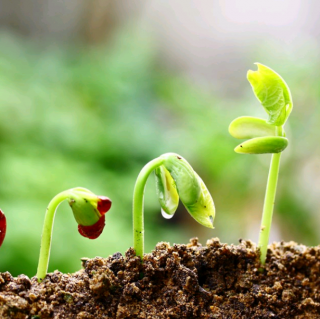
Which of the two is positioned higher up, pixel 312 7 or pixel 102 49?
pixel 312 7

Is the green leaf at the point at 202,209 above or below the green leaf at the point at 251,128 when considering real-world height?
below

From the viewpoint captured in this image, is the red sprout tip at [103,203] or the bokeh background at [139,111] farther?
the bokeh background at [139,111]

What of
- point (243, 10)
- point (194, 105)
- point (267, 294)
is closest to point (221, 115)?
point (194, 105)

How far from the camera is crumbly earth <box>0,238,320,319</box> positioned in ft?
1.35

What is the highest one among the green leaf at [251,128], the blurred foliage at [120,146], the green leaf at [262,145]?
the blurred foliage at [120,146]

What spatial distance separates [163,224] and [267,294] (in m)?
1.68

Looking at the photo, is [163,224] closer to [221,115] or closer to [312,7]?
[221,115]

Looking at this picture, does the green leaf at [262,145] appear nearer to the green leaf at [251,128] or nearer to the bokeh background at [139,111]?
the green leaf at [251,128]

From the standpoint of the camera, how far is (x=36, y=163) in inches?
68.6

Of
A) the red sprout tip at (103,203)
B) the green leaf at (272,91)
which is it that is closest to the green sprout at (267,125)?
the green leaf at (272,91)

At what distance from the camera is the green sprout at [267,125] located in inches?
17.0

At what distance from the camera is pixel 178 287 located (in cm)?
44

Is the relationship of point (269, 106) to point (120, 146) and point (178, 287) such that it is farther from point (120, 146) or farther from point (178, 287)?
point (120, 146)

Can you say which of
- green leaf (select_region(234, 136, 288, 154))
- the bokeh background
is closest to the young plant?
green leaf (select_region(234, 136, 288, 154))
